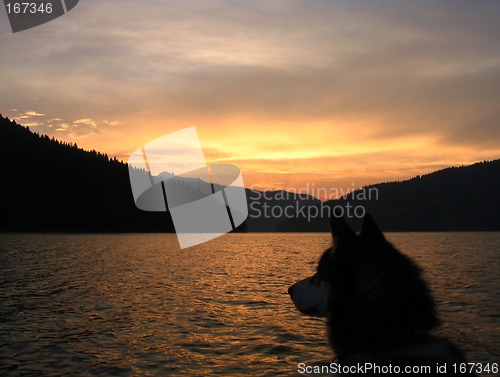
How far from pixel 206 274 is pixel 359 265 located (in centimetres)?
2995

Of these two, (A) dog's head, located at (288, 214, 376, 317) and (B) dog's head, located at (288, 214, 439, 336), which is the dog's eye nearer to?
(A) dog's head, located at (288, 214, 376, 317)

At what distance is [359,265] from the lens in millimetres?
4684

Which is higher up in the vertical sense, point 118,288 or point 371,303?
point 371,303

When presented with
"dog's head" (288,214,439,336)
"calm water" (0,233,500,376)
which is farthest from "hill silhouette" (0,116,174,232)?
"dog's head" (288,214,439,336)

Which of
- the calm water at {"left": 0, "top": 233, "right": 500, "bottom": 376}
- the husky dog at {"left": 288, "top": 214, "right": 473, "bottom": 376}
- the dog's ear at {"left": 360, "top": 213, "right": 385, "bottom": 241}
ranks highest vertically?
the dog's ear at {"left": 360, "top": 213, "right": 385, "bottom": 241}

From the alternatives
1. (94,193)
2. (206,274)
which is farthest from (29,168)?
(206,274)

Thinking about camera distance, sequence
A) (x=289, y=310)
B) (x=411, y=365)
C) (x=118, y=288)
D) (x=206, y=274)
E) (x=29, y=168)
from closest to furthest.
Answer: (x=411, y=365), (x=289, y=310), (x=118, y=288), (x=206, y=274), (x=29, y=168)

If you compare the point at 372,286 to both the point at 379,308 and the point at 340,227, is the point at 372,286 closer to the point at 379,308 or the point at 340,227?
the point at 379,308

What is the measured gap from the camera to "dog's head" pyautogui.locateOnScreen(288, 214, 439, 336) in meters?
4.47

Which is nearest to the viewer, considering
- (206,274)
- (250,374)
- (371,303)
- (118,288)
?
(371,303)

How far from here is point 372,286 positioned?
14.9 feet

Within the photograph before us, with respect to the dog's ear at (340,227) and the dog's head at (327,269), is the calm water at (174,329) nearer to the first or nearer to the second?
the dog's head at (327,269)

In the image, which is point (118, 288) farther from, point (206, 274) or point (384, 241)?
point (384, 241)

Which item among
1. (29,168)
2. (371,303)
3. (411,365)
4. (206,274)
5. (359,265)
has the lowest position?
(206,274)
